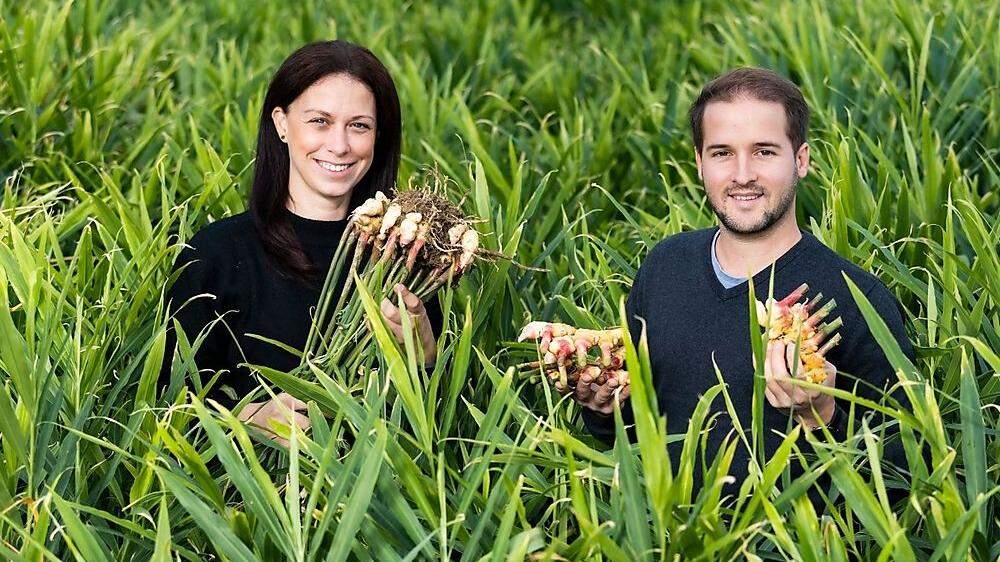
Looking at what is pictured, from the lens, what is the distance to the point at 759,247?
174cm

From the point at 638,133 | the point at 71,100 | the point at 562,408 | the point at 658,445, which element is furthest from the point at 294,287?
the point at 71,100

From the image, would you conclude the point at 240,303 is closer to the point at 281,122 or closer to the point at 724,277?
the point at 281,122

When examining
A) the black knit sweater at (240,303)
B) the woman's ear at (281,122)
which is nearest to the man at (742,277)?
the black knit sweater at (240,303)

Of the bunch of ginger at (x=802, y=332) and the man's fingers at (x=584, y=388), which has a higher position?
the bunch of ginger at (x=802, y=332)

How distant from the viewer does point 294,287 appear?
80.4 inches

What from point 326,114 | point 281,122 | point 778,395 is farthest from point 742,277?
point 281,122

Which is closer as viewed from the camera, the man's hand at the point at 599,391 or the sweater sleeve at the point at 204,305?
the man's hand at the point at 599,391

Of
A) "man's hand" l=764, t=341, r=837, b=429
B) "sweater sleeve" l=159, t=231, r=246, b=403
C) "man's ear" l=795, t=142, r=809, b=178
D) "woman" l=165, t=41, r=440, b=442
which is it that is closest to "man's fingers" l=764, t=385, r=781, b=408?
"man's hand" l=764, t=341, r=837, b=429

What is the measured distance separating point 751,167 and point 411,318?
1.55ft

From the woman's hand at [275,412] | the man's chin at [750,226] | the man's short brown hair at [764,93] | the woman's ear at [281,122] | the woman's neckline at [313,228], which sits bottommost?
the woman's hand at [275,412]

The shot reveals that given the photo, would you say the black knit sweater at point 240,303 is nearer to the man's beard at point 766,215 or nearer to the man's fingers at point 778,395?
the man's beard at point 766,215

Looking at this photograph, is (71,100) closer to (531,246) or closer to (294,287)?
(531,246)

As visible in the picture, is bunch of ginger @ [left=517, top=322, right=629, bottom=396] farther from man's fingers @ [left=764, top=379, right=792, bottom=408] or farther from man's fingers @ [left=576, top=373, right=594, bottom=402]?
man's fingers @ [left=764, top=379, right=792, bottom=408]

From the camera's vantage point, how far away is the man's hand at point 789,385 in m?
1.52
